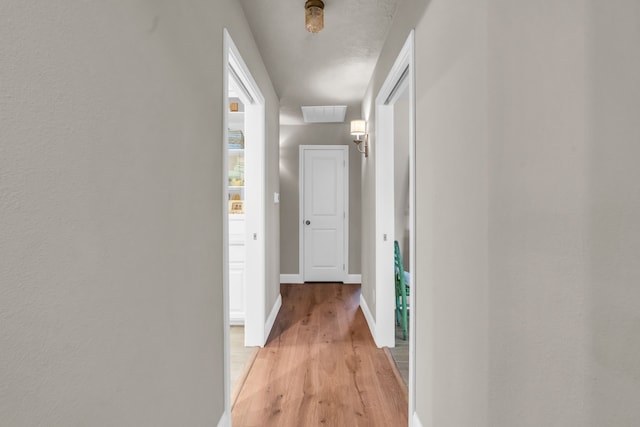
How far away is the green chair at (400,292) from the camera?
3101 millimetres

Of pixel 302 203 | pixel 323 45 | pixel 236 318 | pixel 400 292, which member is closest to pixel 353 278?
pixel 302 203

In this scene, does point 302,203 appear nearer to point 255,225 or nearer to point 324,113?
point 324,113

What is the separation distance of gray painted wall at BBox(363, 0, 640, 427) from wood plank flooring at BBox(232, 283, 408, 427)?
2.53 ft

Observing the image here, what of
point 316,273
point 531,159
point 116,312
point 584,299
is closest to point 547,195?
point 531,159

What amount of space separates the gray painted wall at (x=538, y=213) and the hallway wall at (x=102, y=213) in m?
Answer: 1.01

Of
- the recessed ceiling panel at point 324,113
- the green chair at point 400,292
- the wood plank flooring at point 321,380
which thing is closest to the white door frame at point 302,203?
the recessed ceiling panel at point 324,113

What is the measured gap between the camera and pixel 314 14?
2.05m

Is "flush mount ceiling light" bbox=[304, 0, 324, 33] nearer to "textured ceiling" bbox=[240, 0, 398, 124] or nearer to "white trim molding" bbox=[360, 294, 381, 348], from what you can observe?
"textured ceiling" bbox=[240, 0, 398, 124]

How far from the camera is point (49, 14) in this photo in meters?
0.64

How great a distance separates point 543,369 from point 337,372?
1.90 meters

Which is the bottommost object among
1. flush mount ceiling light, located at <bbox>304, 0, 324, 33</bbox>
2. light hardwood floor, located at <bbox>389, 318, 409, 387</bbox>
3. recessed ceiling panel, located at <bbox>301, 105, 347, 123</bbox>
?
light hardwood floor, located at <bbox>389, 318, 409, 387</bbox>

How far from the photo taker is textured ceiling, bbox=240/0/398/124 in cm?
216

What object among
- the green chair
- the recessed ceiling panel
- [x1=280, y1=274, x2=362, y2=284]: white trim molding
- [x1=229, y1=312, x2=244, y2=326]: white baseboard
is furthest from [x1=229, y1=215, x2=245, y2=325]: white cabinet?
[x1=280, y1=274, x2=362, y2=284]: white trim molding

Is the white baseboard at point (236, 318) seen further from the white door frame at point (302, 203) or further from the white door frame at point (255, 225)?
the white door frame at point (302, 203)
